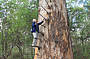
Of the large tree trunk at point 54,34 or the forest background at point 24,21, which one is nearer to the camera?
the large tree trunk at point 54,34

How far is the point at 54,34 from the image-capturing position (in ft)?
12.9

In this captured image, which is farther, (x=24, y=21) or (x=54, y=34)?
(x=24, y=21)

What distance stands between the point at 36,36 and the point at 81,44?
867 inches

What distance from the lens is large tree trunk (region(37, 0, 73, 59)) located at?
12.5 ft

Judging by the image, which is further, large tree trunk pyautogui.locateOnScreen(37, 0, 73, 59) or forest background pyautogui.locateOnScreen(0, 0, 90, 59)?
forest background pyautogui.locateOnScreen(0, 0, 90, 59)

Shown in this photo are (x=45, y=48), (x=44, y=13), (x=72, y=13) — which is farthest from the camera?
(x=72, y=13)

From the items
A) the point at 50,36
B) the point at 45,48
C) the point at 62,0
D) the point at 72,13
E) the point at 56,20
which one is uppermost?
the point at 72,13

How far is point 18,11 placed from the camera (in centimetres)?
1694

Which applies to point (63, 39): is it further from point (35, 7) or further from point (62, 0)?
point (35, 7)

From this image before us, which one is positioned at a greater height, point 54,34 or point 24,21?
point 24,21

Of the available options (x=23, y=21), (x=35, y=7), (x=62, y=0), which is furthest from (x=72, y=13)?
(x=62, y=0)

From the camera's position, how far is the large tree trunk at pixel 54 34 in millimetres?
3805

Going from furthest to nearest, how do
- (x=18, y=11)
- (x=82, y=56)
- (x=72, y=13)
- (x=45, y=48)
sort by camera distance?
(x=82, y=56) < (x=72, y=13) < (x=18, y=11) < (x=45, y=48)

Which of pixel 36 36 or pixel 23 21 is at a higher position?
pixel 23 21
